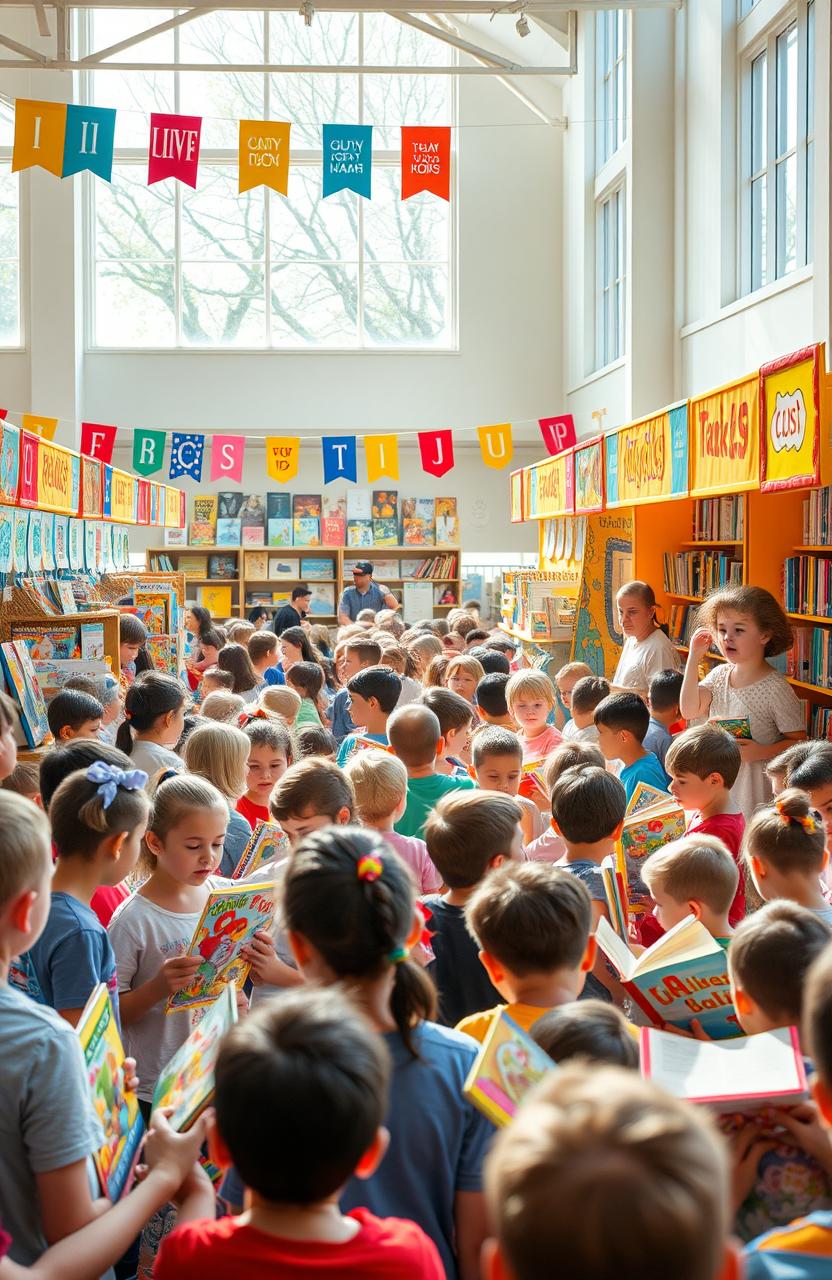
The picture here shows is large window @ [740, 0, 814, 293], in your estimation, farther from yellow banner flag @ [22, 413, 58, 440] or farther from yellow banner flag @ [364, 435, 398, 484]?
yellow banner flag @ [22, 413, 58, 440]

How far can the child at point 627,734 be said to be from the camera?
13.3 ft

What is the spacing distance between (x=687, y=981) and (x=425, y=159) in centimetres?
980

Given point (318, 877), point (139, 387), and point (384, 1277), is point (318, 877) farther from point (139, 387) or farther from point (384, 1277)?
point (139, 387)

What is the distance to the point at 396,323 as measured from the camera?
1598 centimetres

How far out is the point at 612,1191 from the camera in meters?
0.83

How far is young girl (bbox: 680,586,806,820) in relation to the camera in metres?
4.45

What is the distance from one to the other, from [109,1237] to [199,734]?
6.86 ft

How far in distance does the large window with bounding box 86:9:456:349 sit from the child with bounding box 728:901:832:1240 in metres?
14.7

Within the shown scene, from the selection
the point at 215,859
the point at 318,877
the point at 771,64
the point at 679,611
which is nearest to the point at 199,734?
the point at 215,859

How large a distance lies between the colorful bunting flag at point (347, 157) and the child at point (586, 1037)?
9.49 meters

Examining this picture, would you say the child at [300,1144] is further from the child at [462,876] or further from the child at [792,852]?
the child at [792,852]

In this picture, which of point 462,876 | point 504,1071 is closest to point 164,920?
point 462,876

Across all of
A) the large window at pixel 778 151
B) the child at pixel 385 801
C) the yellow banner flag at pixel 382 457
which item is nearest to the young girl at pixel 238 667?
the child at pixel 385 801

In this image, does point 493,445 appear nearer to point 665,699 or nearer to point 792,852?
point 665,699
